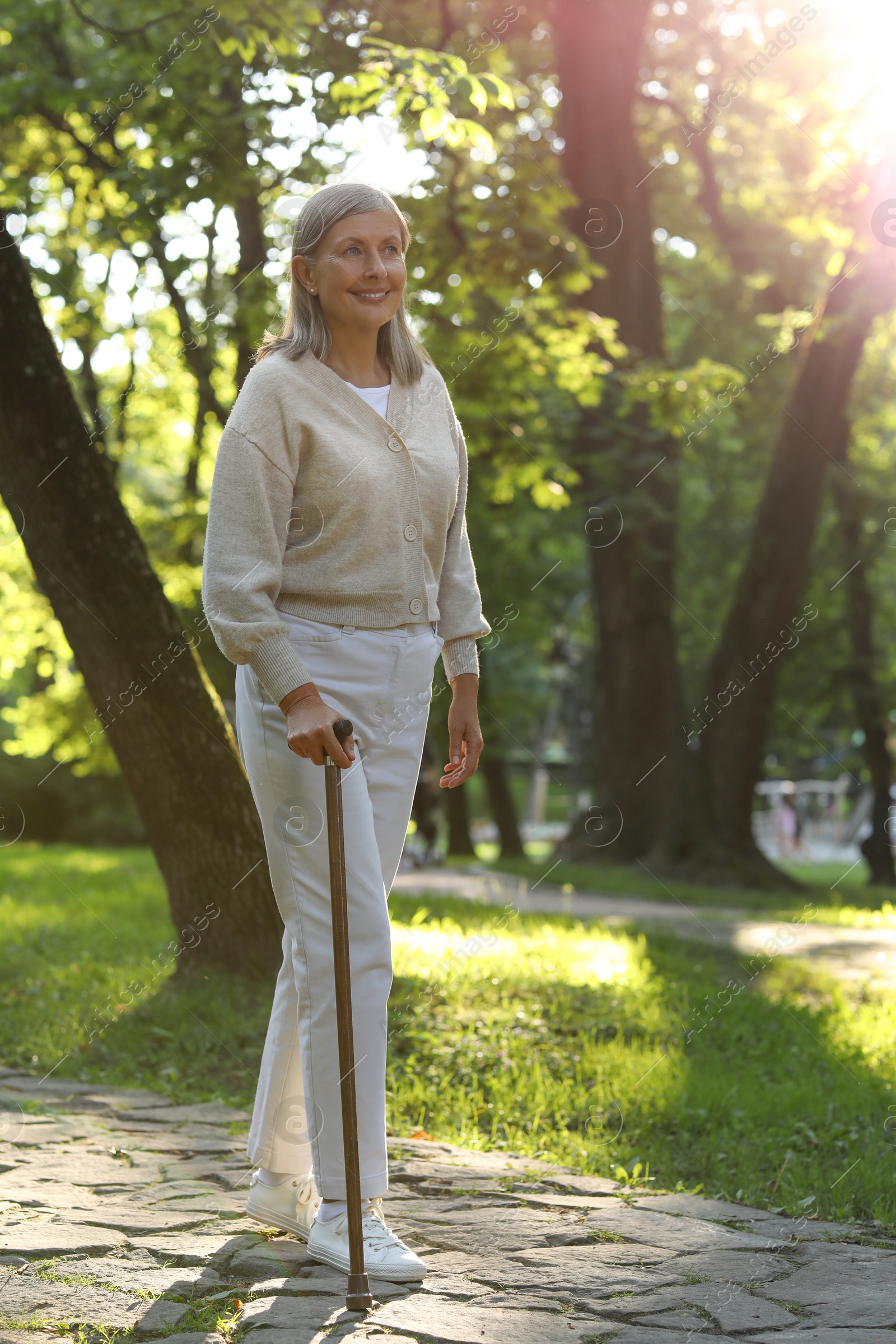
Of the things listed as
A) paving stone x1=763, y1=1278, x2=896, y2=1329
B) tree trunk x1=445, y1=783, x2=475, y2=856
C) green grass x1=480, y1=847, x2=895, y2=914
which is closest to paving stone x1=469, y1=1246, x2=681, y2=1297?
paving stone x1=763, y1=1278, x2=896, y2=1329

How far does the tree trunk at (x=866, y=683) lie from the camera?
1830 cm

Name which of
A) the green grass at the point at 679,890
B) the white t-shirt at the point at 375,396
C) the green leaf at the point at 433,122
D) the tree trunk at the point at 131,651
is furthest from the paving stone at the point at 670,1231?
the green grass at the point at 679,890

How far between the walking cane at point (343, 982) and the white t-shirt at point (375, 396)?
784 mm

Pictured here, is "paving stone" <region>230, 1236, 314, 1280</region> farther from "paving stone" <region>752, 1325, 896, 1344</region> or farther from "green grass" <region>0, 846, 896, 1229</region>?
"green grass" <region>0, 846, 896, 1229</region>

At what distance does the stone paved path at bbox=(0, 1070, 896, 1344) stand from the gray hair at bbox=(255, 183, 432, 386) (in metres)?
2.05

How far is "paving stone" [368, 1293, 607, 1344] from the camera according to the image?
8.38ft

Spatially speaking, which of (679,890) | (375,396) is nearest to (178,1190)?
(375,396)

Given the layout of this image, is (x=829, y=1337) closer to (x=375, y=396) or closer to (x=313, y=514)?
(x=313, y=514)

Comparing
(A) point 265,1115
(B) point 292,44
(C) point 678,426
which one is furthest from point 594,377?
(A) point 265,1115

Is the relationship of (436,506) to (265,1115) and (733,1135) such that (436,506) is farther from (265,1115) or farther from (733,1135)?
(733,1135)

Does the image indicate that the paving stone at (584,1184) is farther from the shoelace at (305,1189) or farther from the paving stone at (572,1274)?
the shoelace at (305,1189)

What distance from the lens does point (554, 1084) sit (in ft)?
15.4

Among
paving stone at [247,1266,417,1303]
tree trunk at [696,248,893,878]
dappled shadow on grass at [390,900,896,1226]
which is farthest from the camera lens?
tree trunk at [696,248,893,878]

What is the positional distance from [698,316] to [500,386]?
1082 cm
